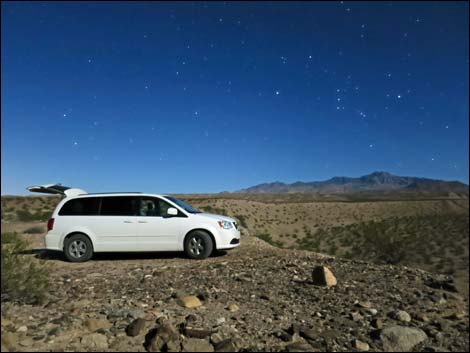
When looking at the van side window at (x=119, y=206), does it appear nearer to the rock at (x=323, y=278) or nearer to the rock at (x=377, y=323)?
the rock at (x=323, y=278)

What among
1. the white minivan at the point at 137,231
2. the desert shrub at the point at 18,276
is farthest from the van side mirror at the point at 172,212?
the desert shrub at the point at 18,276

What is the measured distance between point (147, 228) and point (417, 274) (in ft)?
21.6

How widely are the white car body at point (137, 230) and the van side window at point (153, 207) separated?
146 mm

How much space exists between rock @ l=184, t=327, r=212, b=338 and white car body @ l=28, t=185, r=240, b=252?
5285 millimetres

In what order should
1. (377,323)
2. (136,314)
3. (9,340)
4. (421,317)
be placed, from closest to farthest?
1. (9,340)
2. (136,314)
3. (377,323)
4. (421,317)

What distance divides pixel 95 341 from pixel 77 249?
240 inches

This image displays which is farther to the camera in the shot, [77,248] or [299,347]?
[77,248]

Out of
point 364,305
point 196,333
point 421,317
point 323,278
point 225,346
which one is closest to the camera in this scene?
point 225,346

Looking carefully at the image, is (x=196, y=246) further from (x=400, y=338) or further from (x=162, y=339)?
(x=400, y=338)

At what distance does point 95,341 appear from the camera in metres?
4.95

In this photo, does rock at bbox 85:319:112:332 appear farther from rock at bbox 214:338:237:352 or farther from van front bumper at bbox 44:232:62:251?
van front bumper at bbox 44:232:62:251

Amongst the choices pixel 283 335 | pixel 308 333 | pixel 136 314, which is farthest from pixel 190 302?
pixel 308 333

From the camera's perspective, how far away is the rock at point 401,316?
6125 mm

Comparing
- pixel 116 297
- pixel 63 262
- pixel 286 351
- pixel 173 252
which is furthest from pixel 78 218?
pixel 286 351
